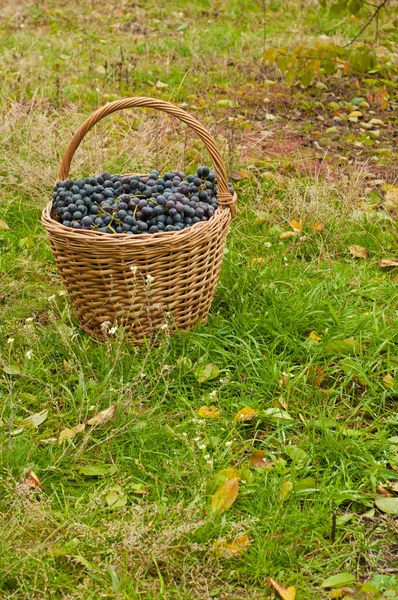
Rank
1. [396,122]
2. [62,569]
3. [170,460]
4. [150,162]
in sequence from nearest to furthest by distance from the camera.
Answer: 1. [62,569]
2. [170,460]
3. [150,162]
4. [396,122]

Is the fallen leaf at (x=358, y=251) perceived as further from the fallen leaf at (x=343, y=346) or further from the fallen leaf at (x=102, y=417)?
the fallen leaf at (x=102, y=417)

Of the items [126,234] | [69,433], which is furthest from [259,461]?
[126,234]

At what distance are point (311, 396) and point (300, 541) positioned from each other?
2.22 ft

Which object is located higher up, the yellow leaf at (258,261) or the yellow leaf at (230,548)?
the yellow leaf at (230,548)

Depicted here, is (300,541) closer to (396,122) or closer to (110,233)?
(110,233)

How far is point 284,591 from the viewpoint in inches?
73.9

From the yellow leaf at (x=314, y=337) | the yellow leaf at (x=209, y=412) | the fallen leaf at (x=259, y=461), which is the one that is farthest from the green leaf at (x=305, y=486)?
the yellow leaf at (x=314, y=337)

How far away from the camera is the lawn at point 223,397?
6.38 ft

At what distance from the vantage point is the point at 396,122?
17.3ft

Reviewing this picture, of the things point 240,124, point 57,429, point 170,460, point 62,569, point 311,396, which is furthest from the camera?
point 240,124

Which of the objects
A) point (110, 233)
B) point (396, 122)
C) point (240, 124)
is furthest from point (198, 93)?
point (110, 233)

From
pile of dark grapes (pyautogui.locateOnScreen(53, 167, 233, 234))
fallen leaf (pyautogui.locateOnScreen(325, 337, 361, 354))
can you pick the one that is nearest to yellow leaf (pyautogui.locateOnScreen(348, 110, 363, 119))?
pile of dark grapes (pyautogui.locateOnScreen(53, 167, 233, 234))

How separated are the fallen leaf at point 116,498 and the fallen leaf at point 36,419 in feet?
1.33

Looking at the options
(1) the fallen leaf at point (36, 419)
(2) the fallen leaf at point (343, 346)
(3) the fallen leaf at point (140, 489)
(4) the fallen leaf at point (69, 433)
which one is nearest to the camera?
(3) the fallen leaf at point (140, 489)
